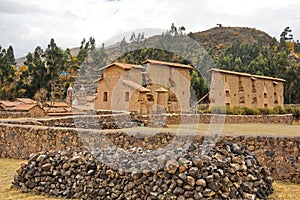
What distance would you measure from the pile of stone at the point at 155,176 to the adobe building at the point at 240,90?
22385mm

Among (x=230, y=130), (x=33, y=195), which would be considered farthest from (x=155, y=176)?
(x=230, y=130)

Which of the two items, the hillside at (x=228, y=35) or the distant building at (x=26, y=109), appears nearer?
the distant building at (x=26, y=109)

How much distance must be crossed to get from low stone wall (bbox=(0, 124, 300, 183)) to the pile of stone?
0.76 m

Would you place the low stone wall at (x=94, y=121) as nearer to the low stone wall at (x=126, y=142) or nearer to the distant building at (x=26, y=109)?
the low stone wall at (x=126, y=142)

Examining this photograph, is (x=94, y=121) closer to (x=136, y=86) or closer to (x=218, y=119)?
(x=136, y=86)

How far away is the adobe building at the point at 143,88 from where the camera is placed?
68.3ft

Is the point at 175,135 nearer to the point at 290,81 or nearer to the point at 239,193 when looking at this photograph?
the point at 239,193

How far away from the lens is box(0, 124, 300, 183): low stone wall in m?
6.70

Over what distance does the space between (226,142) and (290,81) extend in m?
42.0

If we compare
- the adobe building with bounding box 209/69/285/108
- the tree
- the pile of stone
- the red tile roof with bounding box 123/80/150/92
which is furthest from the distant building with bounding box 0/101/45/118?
the adobe building with bounding box 209/69/285/108

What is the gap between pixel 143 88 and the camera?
69.1 ft

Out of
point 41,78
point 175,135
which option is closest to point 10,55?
point 41,78

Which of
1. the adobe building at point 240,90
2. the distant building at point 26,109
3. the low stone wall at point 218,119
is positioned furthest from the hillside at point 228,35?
the low stone wall at point 218,119

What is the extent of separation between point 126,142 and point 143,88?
13710mm
